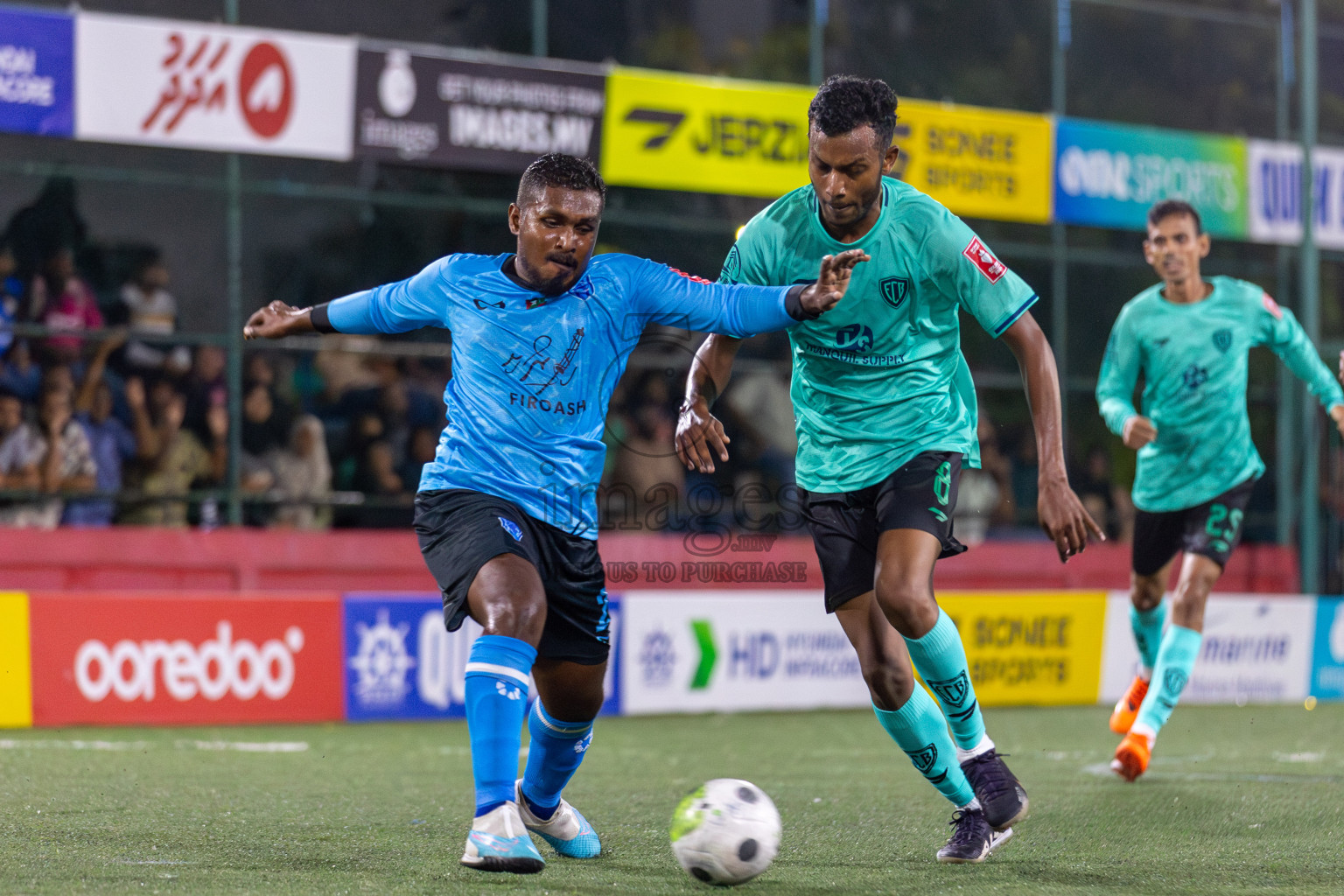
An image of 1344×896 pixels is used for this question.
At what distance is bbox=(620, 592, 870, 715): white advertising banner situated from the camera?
11477mm

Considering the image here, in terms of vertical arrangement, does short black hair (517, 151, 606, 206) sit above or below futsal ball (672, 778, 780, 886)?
above

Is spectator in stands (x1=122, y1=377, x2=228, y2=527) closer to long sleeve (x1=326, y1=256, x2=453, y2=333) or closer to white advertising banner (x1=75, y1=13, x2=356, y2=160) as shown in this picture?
white advertising banner (x1=75, y1=13, x2=356, y2=160)

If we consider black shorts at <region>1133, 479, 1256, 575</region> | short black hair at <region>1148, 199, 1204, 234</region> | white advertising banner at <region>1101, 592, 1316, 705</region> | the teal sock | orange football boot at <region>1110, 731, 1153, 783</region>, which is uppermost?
short black hair at <region>1148, 199, 1204, 234</region>

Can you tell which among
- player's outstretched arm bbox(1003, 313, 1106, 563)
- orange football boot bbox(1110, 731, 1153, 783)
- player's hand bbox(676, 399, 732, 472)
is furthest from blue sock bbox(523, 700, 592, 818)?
orange football boot bbox(1110, 731, 1153, 783)

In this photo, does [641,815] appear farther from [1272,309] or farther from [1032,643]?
[1032,643]

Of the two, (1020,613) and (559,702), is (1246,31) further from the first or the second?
(559,702)

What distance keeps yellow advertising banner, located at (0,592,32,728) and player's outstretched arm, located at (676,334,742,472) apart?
19.9 feet

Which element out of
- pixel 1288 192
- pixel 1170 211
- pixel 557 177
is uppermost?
pixel 1288 192

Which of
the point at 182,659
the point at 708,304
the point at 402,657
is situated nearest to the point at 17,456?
the point at 182,659

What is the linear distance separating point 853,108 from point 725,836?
6.94ft

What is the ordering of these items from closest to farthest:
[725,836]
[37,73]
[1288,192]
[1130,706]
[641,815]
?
[725,836] → [641,815] → [1130,706] → [37,73] → [1288,192]

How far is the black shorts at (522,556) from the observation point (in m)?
4.47

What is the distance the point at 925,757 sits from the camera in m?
4.97

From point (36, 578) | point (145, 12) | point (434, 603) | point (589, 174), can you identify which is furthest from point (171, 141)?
point (589, 174)
